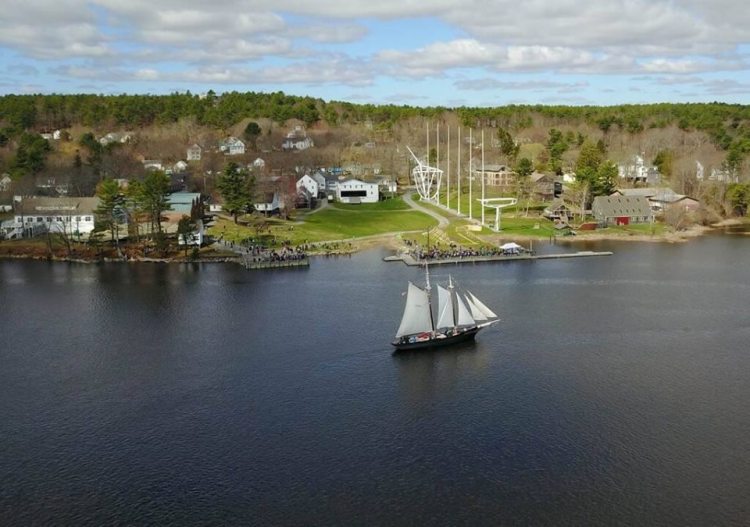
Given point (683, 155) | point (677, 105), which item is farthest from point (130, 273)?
point (677, 105)

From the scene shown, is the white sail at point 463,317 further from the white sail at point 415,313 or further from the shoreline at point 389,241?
the shoreline at point 389,241

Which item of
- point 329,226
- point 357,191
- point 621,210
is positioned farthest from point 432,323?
point 357,191

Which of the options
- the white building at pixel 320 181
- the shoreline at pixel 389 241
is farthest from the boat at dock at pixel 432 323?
the white building at pixel 320 181

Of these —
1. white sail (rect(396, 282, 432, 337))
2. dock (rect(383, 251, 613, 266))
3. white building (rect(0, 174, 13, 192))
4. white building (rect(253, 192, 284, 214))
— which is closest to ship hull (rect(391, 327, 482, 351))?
white sail (rect(396, 282, 432, 337))

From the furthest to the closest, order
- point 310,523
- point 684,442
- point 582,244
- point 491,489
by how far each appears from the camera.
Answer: point 582,244 → point 684,442 → point 491,489 → point 310,523

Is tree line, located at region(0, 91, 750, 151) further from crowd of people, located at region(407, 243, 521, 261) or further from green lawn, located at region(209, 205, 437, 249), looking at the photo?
crowd of people, located at region(407, 243, 521, 261)

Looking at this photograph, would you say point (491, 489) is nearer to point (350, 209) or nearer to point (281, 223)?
point (281, 223)
